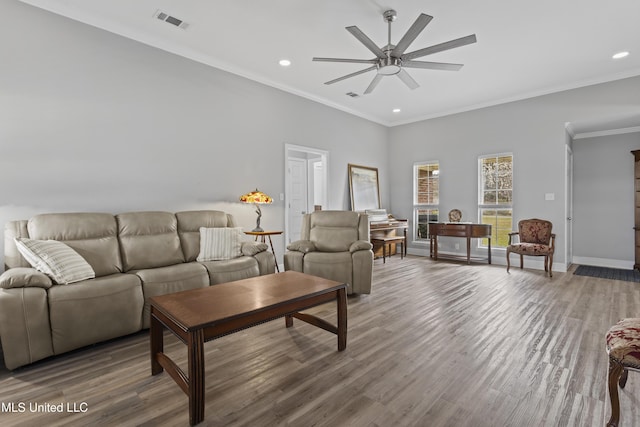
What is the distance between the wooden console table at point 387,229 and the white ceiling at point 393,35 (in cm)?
258

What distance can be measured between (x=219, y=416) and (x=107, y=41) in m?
3.83

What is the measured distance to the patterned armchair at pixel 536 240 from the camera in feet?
16.0

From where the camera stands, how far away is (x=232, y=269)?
3.39 meters

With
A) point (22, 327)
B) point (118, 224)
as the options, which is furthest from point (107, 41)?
point (22, 327)

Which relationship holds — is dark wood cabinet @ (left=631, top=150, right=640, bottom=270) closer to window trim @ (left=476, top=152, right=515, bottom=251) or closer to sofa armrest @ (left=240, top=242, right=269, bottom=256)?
window trim @ (left=476, top=152, right=515, bottom=251)

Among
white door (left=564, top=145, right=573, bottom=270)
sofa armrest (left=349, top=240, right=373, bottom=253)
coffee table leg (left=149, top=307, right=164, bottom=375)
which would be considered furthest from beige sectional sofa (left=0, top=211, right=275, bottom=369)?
white door (left=564, top=145, right=573, bottom=270)

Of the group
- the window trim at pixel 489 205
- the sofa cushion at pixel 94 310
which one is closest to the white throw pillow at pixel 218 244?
the sofa cushion at pixel 94 310

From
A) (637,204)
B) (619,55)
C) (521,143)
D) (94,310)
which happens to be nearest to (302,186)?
(521,143)

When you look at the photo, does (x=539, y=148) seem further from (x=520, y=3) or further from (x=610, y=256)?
(x=520, y=3)

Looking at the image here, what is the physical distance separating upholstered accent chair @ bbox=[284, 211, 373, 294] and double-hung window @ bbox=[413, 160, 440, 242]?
3.17m

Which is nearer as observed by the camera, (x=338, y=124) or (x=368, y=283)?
(x=368, y=283)

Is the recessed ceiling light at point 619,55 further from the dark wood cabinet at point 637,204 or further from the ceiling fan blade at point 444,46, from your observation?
the ceiling fan blade at point 444,46

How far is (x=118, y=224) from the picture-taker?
3.25m

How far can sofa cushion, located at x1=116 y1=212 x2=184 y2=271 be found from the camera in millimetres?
3178
